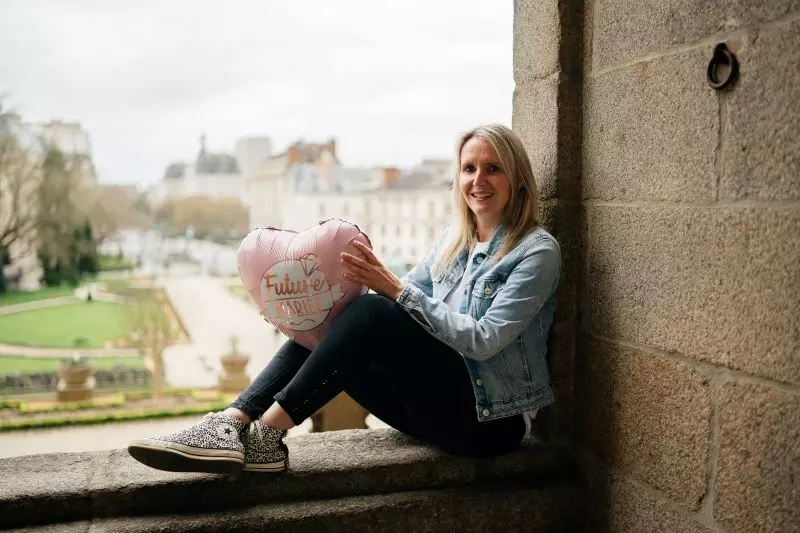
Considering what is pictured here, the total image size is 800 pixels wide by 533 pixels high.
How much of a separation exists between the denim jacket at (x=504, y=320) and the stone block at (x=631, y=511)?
0.27m

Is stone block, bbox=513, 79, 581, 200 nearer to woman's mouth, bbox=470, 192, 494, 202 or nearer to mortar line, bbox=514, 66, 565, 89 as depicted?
mortar line, bbox=514, 66, 565, 89

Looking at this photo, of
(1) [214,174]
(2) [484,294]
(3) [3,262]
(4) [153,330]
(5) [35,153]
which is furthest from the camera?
(4) [153,330]

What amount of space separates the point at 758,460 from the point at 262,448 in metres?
1.05

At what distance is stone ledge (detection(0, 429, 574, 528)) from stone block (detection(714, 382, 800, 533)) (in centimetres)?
57

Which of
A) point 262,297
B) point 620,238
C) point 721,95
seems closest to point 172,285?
point 262,297

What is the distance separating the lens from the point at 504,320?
1591 millimetres

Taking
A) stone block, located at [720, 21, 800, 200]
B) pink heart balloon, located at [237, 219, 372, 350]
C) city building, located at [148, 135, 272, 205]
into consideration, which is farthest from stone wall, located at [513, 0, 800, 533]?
city building, located at [148, 135, 272, 205]

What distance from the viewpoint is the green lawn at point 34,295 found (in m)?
3.12

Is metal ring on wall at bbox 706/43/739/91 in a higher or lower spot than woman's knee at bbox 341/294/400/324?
higher

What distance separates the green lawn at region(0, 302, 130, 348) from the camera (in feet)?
10.8

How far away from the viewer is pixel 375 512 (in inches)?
65.9

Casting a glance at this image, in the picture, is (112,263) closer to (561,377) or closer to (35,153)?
(35,153)

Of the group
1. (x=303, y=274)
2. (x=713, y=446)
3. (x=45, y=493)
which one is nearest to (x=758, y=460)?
(x=713, y=446)

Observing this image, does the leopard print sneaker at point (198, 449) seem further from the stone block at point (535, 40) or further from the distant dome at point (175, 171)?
the distant dome at point (175, 171)
